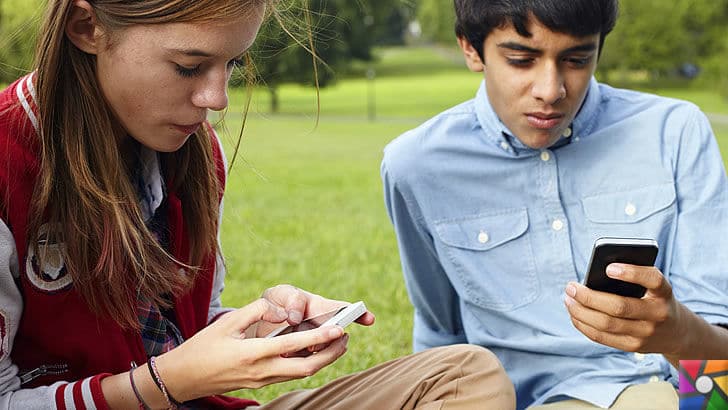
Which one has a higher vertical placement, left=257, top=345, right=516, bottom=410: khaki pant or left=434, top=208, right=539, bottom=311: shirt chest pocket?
left=434, top=208, right=539, bottom=311: shirt chest pocket

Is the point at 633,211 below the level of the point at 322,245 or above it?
above

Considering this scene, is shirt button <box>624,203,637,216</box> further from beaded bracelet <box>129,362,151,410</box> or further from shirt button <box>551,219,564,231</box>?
beaded bracelet <box>129,362,151,410</box>

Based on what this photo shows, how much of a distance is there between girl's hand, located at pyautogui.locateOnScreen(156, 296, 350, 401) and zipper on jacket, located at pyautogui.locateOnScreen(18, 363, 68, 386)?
0.87 feet

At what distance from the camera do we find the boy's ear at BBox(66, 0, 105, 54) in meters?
2.16

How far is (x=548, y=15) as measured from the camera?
9.21 feet

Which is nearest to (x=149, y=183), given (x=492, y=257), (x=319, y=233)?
(x=492, y=257)

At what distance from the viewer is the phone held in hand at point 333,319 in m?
2.20

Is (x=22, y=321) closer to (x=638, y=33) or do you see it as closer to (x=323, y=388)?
(x=323, y=388)

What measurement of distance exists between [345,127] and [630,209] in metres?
20.5

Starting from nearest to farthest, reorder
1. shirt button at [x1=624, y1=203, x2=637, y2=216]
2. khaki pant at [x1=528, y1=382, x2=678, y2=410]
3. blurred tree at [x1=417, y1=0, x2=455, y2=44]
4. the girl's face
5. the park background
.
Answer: the girl's face, khaki pant at [x1=528, y1=382, x2=678, y2=410], shirt button at [x1=624, y1=203, x2=637, y2=216], the park background, blurred tree at [x1=417, y1=0, x2=455, y2=44]

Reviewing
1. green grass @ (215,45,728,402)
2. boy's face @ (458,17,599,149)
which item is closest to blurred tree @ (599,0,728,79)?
green grass @ (215,45,728,402)

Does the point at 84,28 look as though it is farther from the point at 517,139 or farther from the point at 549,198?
the point at 549,198

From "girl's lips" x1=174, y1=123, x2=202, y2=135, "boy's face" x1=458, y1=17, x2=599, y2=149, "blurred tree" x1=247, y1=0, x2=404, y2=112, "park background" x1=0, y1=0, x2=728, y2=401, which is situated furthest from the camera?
"blurred tree" x1=247, y1=0, x2=404, y2=112

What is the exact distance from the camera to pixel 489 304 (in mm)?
3033
